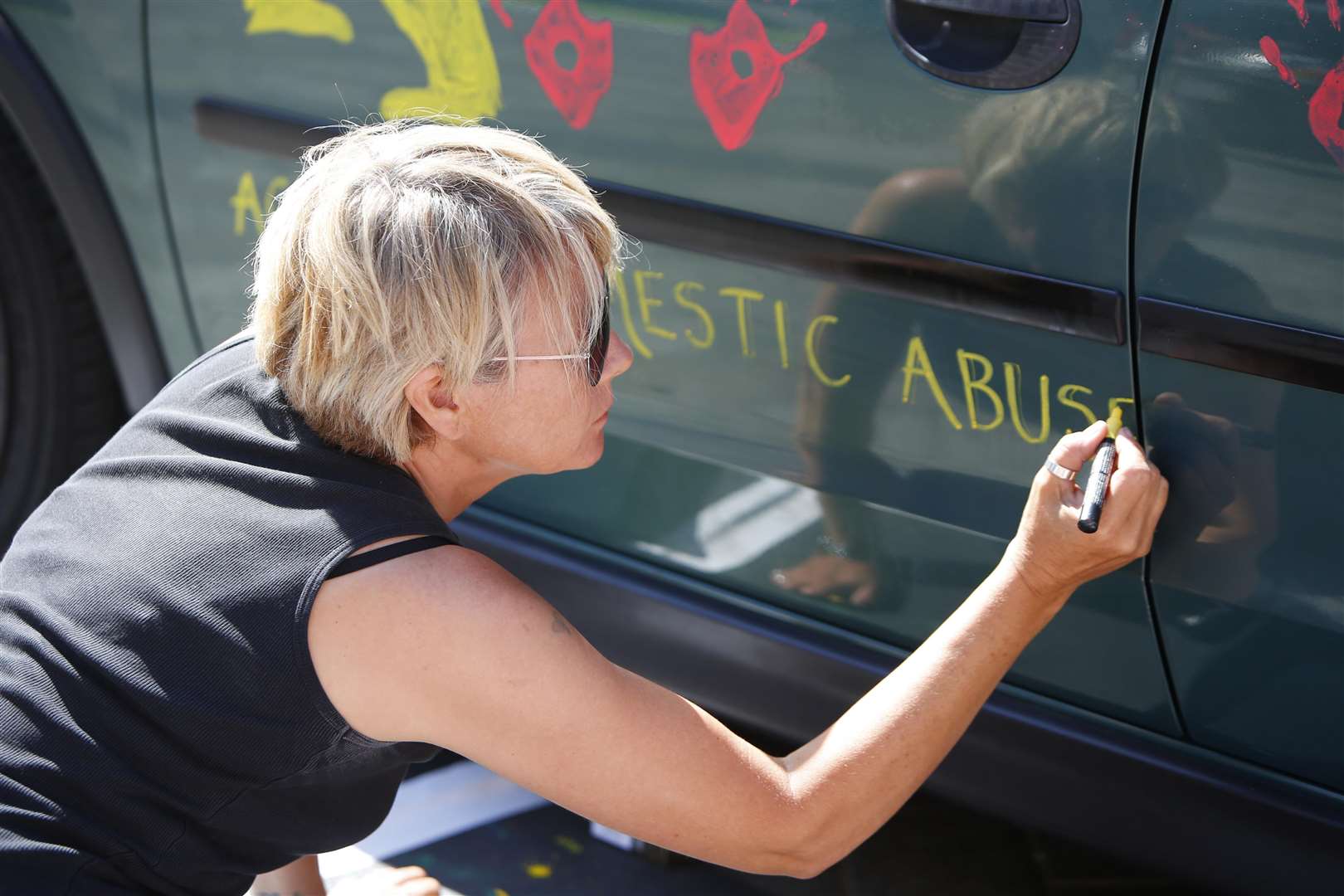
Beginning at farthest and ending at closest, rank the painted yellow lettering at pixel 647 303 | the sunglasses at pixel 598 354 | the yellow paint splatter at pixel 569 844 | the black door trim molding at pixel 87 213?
1. the black door trim molding at pixel 87 213
2. the yellow paint splatter at pixel 569 844
3. the painted yellow lettering at pixel 647 303
4. the sunglasses at pixel 598 354

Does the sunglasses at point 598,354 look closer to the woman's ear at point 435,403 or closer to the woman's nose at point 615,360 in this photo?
the woman's nose at point 615,360

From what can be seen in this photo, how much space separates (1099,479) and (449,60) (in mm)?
1080

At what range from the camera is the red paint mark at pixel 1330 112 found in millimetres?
1307

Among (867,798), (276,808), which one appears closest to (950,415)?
(867,798)

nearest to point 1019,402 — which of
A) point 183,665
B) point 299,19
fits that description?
point 183,665

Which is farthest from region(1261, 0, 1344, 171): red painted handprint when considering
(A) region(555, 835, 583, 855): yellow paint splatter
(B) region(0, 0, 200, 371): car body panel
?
(B) region(0, 0, 200, 371): car body panel

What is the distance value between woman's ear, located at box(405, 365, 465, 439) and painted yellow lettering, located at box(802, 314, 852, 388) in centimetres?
50

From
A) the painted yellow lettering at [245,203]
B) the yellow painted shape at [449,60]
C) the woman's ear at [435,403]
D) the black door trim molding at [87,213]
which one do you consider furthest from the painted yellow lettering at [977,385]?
the black door trim molding at [87,213]

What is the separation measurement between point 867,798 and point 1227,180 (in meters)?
0.71

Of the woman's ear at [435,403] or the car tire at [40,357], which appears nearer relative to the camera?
the woman's ear at [435,403]

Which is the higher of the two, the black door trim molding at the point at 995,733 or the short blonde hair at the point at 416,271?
the short blonde hair at the point at 416,271

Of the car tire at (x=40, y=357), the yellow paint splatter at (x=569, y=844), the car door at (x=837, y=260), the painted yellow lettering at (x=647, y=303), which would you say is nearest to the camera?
the car door at (x=837, y=260)

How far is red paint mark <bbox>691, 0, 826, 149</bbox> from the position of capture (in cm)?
164

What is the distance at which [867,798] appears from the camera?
1.39 metres
